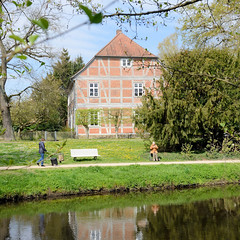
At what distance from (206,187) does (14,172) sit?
8689 mm

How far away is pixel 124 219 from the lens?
11.0 meters

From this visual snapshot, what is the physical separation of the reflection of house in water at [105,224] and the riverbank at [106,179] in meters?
2.56

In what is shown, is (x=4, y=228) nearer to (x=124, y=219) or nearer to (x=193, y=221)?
(x=124, y=219)

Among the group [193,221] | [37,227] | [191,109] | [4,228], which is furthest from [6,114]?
[193,221]

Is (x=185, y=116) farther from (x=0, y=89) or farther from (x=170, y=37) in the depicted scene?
(x=170, y=37)

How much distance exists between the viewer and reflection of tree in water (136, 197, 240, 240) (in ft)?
30.3

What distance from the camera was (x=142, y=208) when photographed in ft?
40.3

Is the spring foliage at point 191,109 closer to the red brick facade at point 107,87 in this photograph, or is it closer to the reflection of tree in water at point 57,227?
the reflection of tree in water at point 57,227

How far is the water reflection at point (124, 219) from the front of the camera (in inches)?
370

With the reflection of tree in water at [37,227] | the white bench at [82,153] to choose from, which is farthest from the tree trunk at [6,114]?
the reflection of tree in water at [37,227]

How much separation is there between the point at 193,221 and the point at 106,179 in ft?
17.0

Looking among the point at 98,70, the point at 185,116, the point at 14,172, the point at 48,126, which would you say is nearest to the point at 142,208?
the point at 14,172

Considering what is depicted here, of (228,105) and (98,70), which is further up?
(98,70)

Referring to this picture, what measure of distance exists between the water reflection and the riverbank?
735 mm
